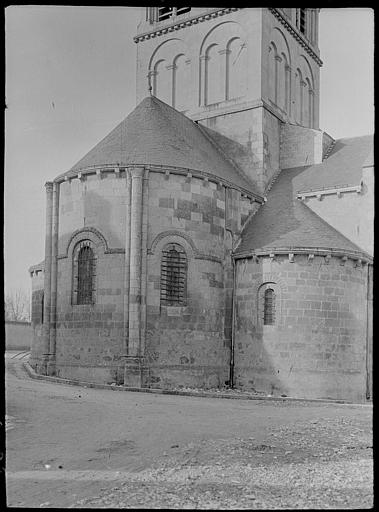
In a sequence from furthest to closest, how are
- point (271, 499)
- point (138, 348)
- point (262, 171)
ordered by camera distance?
1. point (262, 171)
2. point (138, 348)
3. point (271, 499)

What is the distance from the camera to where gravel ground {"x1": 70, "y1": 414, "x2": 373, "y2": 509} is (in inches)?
305

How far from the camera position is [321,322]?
22156 mm

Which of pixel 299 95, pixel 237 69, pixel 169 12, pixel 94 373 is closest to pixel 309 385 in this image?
pixel 94 373

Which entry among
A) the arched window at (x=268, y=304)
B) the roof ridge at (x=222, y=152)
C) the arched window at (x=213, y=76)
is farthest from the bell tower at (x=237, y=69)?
the arched window at (x=268, y=304)

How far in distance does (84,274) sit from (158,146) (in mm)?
5360

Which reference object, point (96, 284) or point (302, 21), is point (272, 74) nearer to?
point (302, 21)

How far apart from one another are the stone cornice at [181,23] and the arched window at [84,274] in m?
13.7

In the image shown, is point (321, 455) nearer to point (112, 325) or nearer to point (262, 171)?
point (112, 325)

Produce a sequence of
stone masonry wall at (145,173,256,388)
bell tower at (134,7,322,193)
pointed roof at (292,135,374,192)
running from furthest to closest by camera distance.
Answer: bell tower at (134,7,322,193), pointed roof at (292,135,374,192), stone masonry wall at (145,173,256,388)

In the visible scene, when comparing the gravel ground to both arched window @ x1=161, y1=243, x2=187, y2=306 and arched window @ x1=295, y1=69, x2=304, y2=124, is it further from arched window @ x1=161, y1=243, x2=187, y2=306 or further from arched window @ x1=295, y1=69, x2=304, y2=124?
arched window @ x1=295, y1=69, x2=304, y2=124

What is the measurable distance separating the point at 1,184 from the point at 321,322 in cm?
1718

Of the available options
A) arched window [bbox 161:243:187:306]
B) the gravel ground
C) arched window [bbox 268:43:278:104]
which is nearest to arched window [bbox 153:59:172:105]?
arched window [bbox 268:43:278:104]

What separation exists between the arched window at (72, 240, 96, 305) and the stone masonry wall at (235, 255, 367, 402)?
5587 mm

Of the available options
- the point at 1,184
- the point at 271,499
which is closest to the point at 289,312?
the point at 271,499
